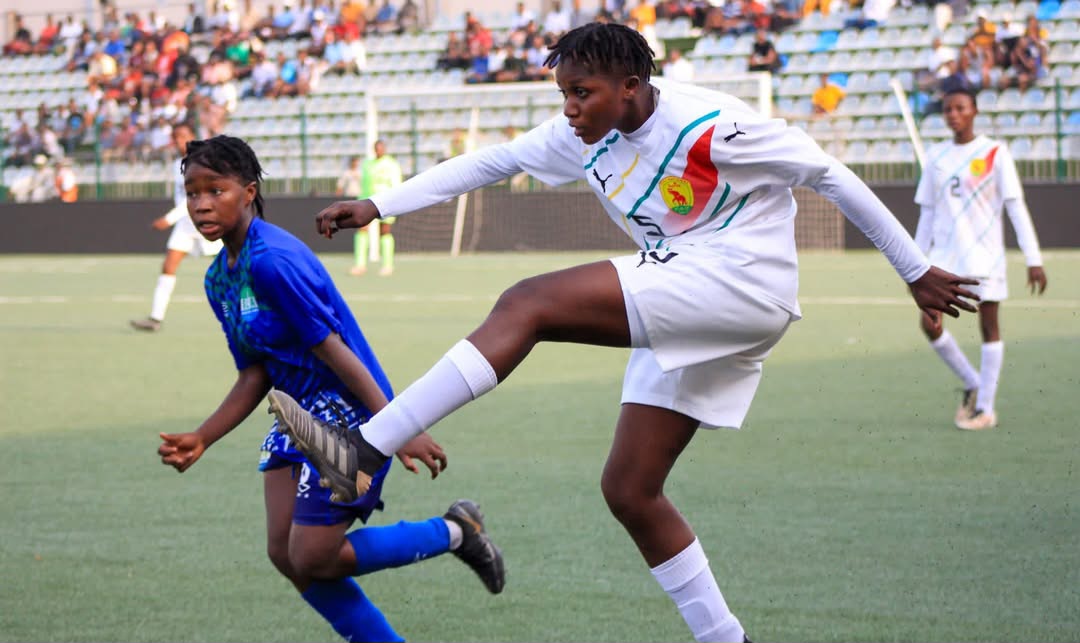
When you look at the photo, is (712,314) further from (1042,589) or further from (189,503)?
(189,503)

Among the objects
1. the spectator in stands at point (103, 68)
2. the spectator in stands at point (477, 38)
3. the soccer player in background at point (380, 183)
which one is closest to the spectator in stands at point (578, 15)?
the spectator in stands at point (477, 38)

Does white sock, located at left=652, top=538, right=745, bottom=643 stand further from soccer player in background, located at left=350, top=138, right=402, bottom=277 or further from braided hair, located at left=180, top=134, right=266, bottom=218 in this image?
soccer player in background, located at left=350, top=138, right=402, bottom=277

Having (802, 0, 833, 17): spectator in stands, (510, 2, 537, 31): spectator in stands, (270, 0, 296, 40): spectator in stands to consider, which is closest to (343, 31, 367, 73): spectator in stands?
(270, 0, 296, 40): spectator in stands

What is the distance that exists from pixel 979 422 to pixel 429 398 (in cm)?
565

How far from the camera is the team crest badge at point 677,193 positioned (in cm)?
377

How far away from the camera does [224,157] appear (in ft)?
13.2

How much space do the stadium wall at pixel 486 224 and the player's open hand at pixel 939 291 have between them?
65.0ft

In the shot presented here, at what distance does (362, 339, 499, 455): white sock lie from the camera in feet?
11.2

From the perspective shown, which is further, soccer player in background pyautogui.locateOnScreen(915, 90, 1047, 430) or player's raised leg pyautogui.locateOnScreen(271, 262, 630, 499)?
soccer player in background pyautogui.locateOnScreen(915, 90, 1047, 430)

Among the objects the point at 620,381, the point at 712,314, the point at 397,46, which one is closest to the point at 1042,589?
the point at 712,314

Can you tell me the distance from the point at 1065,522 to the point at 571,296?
10.8ft

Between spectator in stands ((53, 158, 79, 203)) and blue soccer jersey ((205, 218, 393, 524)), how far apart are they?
27943mm

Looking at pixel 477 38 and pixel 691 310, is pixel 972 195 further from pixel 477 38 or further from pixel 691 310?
pixel 477 38

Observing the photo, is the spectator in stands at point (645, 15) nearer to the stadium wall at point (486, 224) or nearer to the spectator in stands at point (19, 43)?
the stadium wall at point (486, 224)
